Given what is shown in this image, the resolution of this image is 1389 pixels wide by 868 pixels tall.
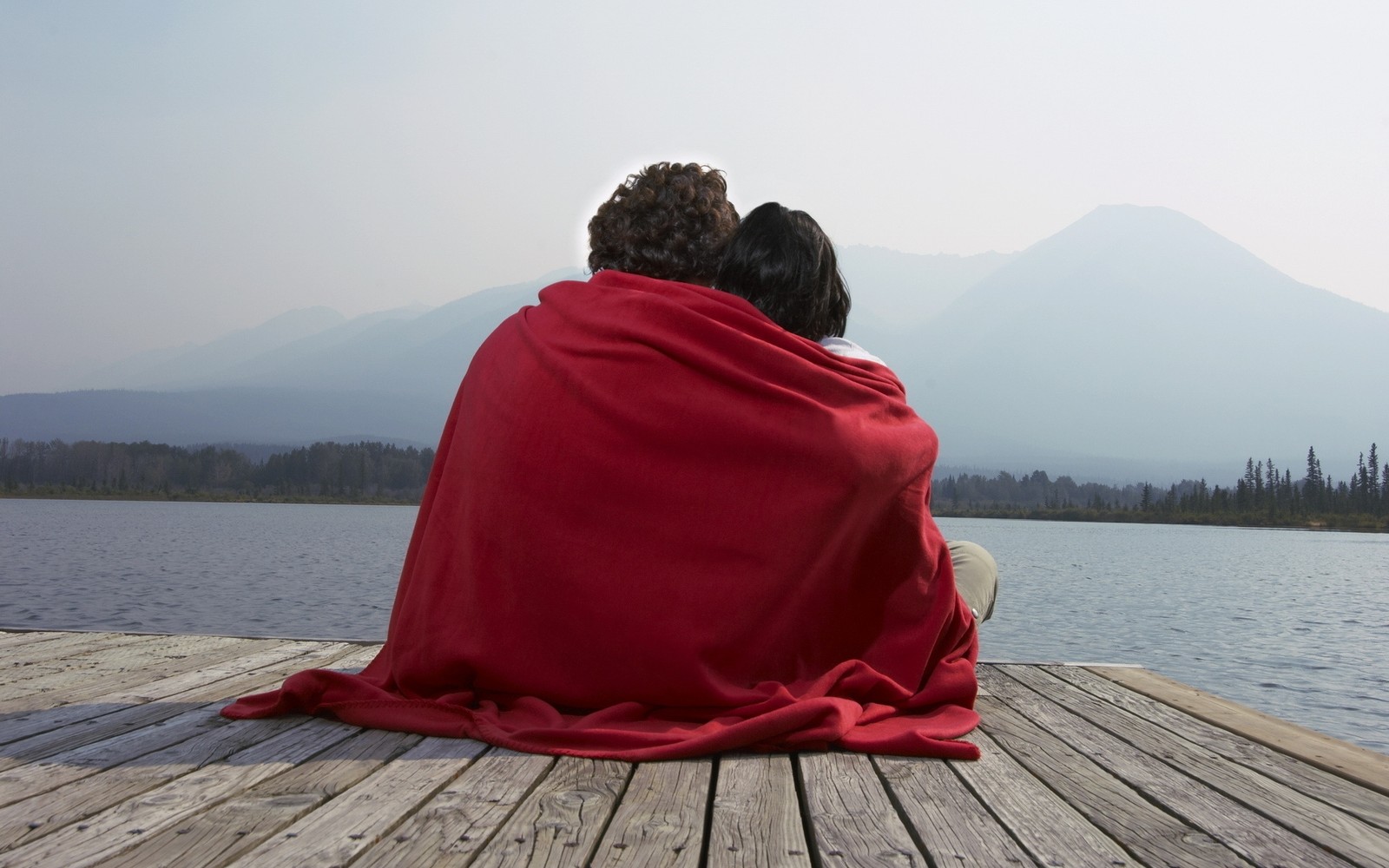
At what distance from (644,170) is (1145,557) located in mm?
48539

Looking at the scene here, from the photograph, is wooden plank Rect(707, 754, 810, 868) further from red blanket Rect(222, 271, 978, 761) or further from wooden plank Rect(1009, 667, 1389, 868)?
wooden plank Rect(1009, 667, 1389, 868)

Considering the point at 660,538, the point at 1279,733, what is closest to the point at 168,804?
the point at 660,538

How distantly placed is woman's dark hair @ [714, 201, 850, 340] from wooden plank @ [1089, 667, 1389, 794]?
5.70 feet

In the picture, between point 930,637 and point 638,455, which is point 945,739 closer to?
point 930,637

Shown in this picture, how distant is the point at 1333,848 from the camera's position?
1.88 metres

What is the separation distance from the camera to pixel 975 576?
3.57 m

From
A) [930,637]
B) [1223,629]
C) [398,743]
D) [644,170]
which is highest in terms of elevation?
[644,170]

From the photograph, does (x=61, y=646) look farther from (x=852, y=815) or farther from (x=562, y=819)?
(x=852, y=815)

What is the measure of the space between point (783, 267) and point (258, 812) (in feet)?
6.29

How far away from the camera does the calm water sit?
38.0 feet

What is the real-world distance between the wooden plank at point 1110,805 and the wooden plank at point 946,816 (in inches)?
8.6

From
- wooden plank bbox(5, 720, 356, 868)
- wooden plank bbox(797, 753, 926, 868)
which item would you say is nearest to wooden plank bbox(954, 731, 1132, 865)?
wooden plank bbox(797, 753, 926, 868)

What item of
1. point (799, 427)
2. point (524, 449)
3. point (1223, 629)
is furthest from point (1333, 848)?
point (1223, 629)

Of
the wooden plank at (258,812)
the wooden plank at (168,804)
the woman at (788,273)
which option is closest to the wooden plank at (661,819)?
the wooden plank at (258,812)
